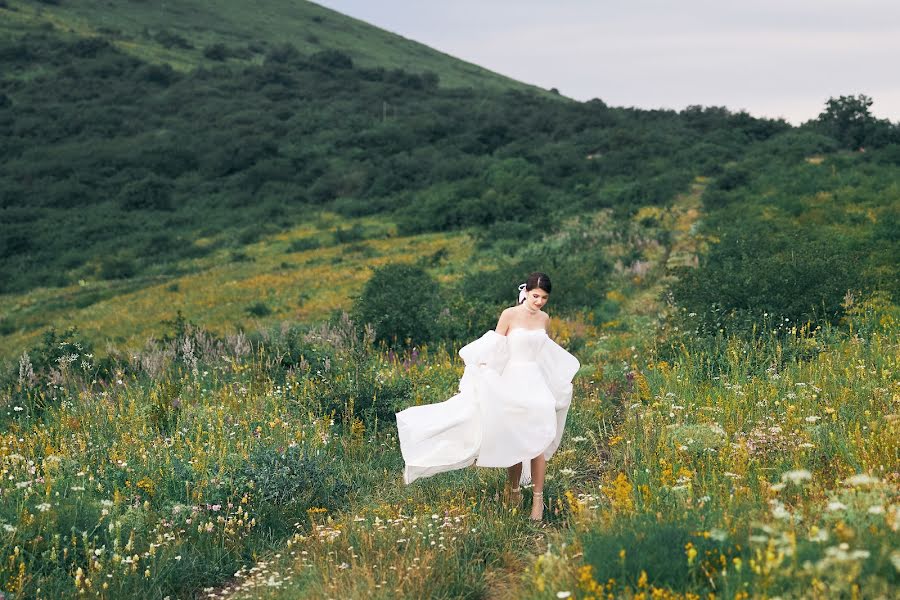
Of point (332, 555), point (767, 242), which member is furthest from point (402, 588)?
point (767, 242)

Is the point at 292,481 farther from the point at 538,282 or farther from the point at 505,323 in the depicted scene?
the point at 538,282

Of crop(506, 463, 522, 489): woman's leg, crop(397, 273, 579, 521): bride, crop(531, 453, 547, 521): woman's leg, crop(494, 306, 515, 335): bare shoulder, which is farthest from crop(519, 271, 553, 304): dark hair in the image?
crop(506, 463, 522, 489): woman's leg

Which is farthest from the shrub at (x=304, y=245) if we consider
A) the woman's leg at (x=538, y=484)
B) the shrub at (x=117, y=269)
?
the woman's leg at (x=538, y=484)

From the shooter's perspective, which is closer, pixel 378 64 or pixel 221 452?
pixel 221 452

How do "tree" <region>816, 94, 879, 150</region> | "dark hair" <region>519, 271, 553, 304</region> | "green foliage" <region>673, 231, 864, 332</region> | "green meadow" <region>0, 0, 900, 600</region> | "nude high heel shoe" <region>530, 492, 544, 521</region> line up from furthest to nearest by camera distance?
"tree" <region>816, 94, 879, 150</region>, "green foliage" <region>673, 231, 864, 332</region>, "dark hair" <region>519, 271, 553, 304</region>, "nude high heel shoe" <region>530, 492, 544, 521</region>, "green meadow" <region>0, 0, 900, 600</region>

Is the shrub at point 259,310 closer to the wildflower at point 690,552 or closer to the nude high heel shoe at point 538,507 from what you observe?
the nude high heel shoe at point 538,507

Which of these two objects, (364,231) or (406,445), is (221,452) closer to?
(406,445)

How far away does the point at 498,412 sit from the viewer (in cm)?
598

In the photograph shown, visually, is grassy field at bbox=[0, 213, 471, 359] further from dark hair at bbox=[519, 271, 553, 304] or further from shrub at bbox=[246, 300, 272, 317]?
dark hair at bbox=[519, 271, 553, 304]

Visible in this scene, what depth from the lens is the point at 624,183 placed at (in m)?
35.8

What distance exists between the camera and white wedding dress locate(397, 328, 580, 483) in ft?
19.5

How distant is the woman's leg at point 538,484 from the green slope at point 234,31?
65998 millimetres

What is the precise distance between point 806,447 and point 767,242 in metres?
9.50

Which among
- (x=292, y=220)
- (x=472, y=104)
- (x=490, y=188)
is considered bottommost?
(x=292, y=220)
